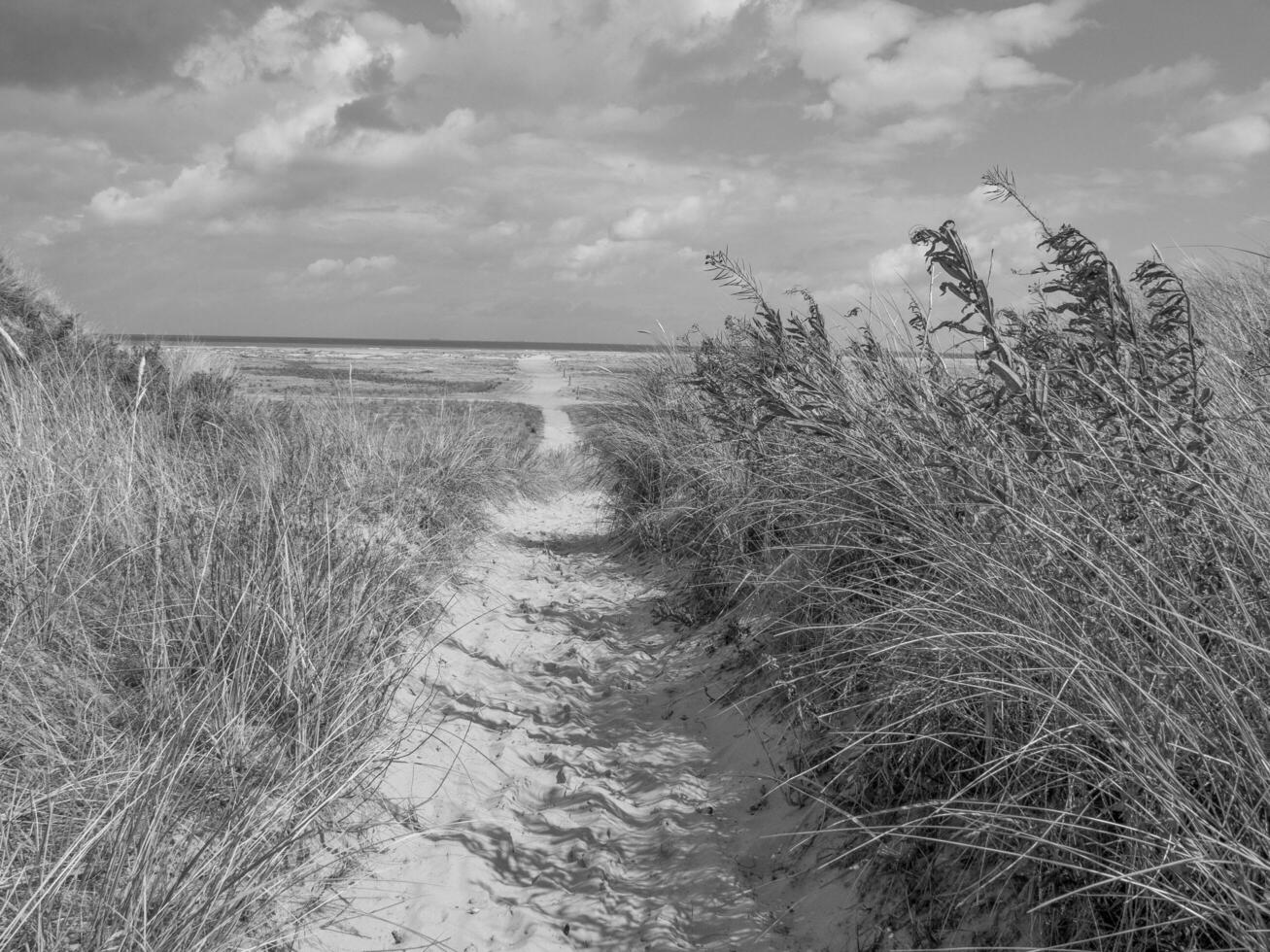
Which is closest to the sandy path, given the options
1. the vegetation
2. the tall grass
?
the tall grass

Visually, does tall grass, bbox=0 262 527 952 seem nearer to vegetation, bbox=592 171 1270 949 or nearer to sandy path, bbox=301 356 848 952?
sandy path, bbox=301 356 848 952

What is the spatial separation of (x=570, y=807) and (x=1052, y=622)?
2.16 m

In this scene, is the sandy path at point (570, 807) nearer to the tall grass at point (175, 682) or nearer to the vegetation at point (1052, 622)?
the tall grass at point (175, 682)

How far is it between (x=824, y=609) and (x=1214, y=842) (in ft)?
7.16

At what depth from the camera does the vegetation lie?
179 cm

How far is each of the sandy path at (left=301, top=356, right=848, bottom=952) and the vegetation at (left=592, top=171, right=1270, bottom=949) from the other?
0.41 m

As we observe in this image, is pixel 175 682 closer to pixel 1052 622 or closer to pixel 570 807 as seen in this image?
pixel 570 807

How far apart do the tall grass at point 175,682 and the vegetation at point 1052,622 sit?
1450 millimetres

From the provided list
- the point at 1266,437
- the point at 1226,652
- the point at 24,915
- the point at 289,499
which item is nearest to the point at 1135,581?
the point at 1226,652

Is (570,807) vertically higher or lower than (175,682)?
lower

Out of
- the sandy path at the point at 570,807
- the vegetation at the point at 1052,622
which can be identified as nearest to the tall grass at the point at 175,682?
the sandy path at the point at 570,807

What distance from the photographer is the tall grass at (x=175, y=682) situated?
80.1 inches

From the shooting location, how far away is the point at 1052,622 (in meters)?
2.11

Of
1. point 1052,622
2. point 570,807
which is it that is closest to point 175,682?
point 570,807
